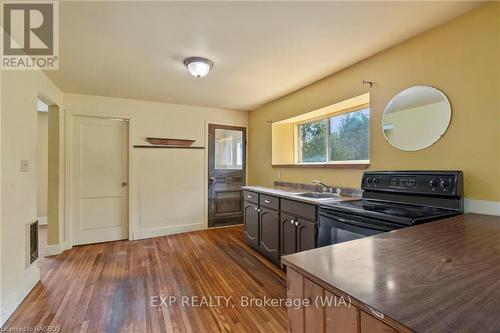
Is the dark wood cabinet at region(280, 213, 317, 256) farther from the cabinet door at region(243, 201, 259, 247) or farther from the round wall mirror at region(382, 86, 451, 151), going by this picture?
the round wall mirror at region(382, 86, 451, 151)

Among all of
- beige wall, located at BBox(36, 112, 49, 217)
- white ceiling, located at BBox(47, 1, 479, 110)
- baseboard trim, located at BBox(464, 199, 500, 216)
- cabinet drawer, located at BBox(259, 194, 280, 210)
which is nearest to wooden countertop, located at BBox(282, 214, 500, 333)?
baseboard trim, located at BBox(464, 199, 500, 216)

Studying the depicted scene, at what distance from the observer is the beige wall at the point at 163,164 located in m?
3.84

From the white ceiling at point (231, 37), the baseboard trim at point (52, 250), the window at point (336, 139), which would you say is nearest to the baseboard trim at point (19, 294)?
the baseboard trim at point (52, 250)

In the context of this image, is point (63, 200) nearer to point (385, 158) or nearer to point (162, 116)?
point (162, 116)

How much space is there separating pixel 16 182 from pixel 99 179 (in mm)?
1680

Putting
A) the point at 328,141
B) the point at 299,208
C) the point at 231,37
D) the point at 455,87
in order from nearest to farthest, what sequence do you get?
the point at 455,87 → the point at 231,37 → the point at 299,208 → the point at 328,141

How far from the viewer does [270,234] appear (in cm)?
296

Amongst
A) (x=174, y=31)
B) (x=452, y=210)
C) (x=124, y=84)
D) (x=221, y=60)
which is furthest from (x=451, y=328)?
(x=124, y=84)

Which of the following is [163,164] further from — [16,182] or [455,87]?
[455,87]

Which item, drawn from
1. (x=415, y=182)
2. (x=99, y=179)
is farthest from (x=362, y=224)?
(x=99, y=179)

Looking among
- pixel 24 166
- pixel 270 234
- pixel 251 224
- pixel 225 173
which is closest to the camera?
pixel 24 166

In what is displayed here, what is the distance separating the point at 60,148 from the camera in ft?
11.0

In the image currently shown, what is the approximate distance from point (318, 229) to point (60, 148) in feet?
11.7

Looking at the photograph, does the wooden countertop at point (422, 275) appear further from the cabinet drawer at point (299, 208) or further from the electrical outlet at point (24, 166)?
the electrical outlet at point (24, 166)
